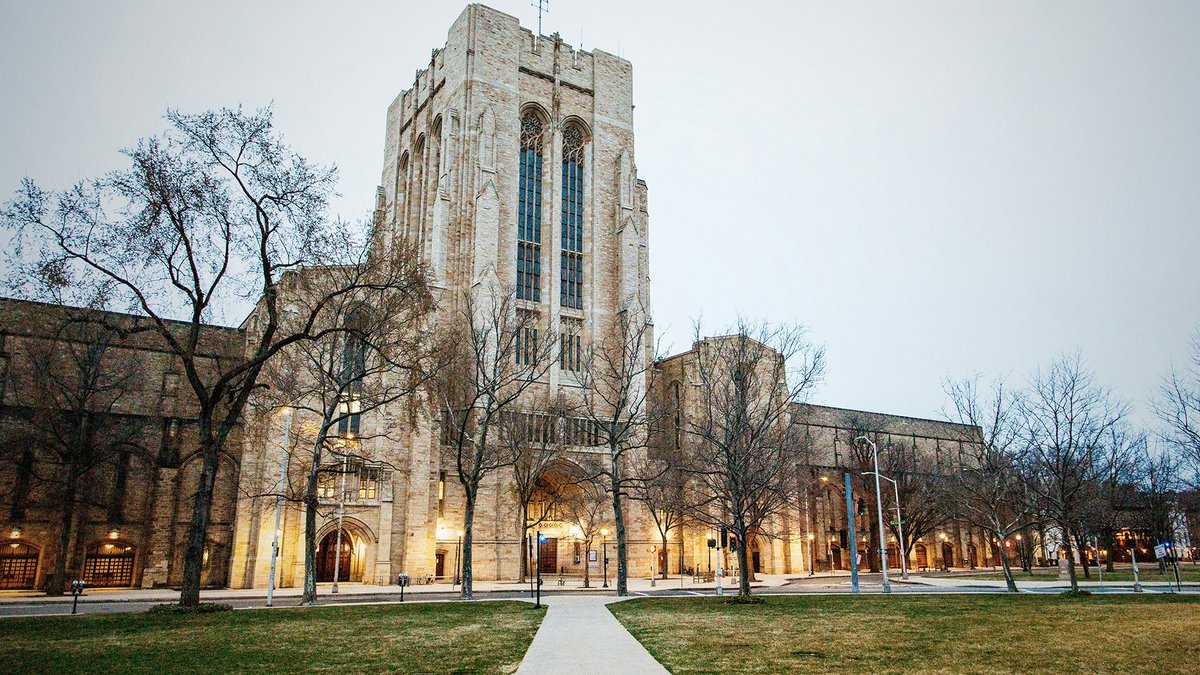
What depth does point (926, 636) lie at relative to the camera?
614 inches

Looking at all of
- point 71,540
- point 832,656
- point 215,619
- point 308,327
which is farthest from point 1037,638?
point 71,540

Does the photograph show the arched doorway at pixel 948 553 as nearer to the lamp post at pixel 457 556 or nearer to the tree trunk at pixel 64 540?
the lamp post at pixel 457 556

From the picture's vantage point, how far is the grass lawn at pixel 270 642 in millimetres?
11719

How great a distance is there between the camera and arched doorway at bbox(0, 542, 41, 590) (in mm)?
41688

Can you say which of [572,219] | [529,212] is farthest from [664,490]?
[529,212]

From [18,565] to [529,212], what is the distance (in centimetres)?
3914

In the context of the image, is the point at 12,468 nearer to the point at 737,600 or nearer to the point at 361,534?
the point at 361,534

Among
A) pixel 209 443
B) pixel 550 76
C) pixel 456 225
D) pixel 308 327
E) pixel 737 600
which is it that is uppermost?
pixel 550 76

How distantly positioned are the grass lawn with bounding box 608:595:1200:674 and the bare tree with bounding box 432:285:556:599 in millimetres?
9476

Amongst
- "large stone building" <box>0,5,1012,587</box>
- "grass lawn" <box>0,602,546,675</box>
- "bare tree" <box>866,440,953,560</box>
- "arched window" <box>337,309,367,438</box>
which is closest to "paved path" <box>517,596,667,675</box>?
"grass lawn" <box>0,602,546,675</box>

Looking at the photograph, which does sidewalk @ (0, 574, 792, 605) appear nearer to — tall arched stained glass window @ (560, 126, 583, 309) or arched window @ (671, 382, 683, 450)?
arched window @ (671, 382, 683, 450)

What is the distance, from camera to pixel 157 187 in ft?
70.5

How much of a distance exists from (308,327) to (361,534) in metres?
25.5

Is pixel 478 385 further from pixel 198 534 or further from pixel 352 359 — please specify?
pixel 198 534
